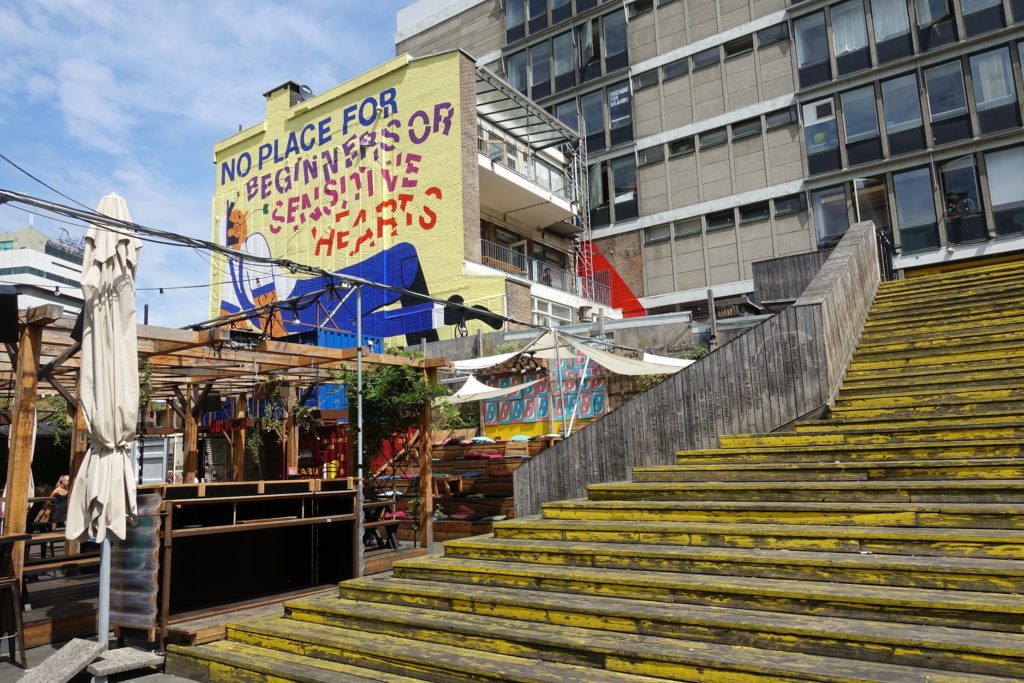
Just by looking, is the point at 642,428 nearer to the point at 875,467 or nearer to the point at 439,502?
the point at 875,467

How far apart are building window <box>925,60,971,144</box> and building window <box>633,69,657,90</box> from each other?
31.5ft

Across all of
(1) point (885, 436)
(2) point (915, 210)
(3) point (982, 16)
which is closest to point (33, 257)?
(2) point (915, 210)

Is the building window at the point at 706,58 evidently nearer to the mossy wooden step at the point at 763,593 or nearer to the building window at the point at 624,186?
the building window at the point at 624,186

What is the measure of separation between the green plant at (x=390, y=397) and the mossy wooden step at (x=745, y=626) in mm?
5792

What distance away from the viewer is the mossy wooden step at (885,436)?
598cm

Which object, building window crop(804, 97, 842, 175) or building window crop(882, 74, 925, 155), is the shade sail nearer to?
building window crop(804, 97, 842, 175)

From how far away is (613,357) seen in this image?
14.3 meters

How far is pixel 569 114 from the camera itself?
3030cm

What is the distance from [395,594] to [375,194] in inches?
855

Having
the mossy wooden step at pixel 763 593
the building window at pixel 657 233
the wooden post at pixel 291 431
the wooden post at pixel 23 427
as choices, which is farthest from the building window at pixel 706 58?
the mossy wooden step at pixel 763 593

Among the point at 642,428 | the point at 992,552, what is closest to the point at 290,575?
the point at 642,428

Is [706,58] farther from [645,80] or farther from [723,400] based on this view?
[723,400]

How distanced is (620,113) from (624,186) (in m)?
2.99

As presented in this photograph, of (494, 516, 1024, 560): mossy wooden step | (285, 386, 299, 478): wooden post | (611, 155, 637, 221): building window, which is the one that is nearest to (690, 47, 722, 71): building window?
(611, 155, 637, 221): building window
